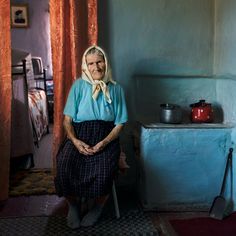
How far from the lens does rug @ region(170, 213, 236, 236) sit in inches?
80.6

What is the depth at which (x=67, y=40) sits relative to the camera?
2463mm

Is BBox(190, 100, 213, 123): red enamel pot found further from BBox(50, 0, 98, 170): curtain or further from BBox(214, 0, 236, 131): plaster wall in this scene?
BBox(50, 0, 98, 170): curtain

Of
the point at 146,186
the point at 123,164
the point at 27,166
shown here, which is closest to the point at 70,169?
the point at 123,164

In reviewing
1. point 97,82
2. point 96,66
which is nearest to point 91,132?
point 97,82

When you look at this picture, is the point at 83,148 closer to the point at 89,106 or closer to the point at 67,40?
the point at 89,106

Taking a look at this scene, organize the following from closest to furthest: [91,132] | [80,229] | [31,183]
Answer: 1. [80,229]
2. [91,132]
3. [31,183]

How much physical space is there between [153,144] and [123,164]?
0.83ft

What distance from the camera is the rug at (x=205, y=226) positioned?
6.72 feet

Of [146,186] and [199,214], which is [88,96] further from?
[199,214]

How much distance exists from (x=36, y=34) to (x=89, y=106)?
180 inches

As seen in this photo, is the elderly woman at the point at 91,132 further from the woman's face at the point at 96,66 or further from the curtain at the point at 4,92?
the curtain at the point at 4,92

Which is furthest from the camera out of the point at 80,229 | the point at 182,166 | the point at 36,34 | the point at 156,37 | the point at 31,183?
the point at 36,34

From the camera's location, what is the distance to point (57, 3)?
2391mm

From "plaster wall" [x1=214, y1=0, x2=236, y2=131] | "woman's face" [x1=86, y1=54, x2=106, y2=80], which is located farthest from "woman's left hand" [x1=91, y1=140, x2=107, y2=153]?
"plaster wall" [x1=214, y1=0, x2=236, y2=131]
